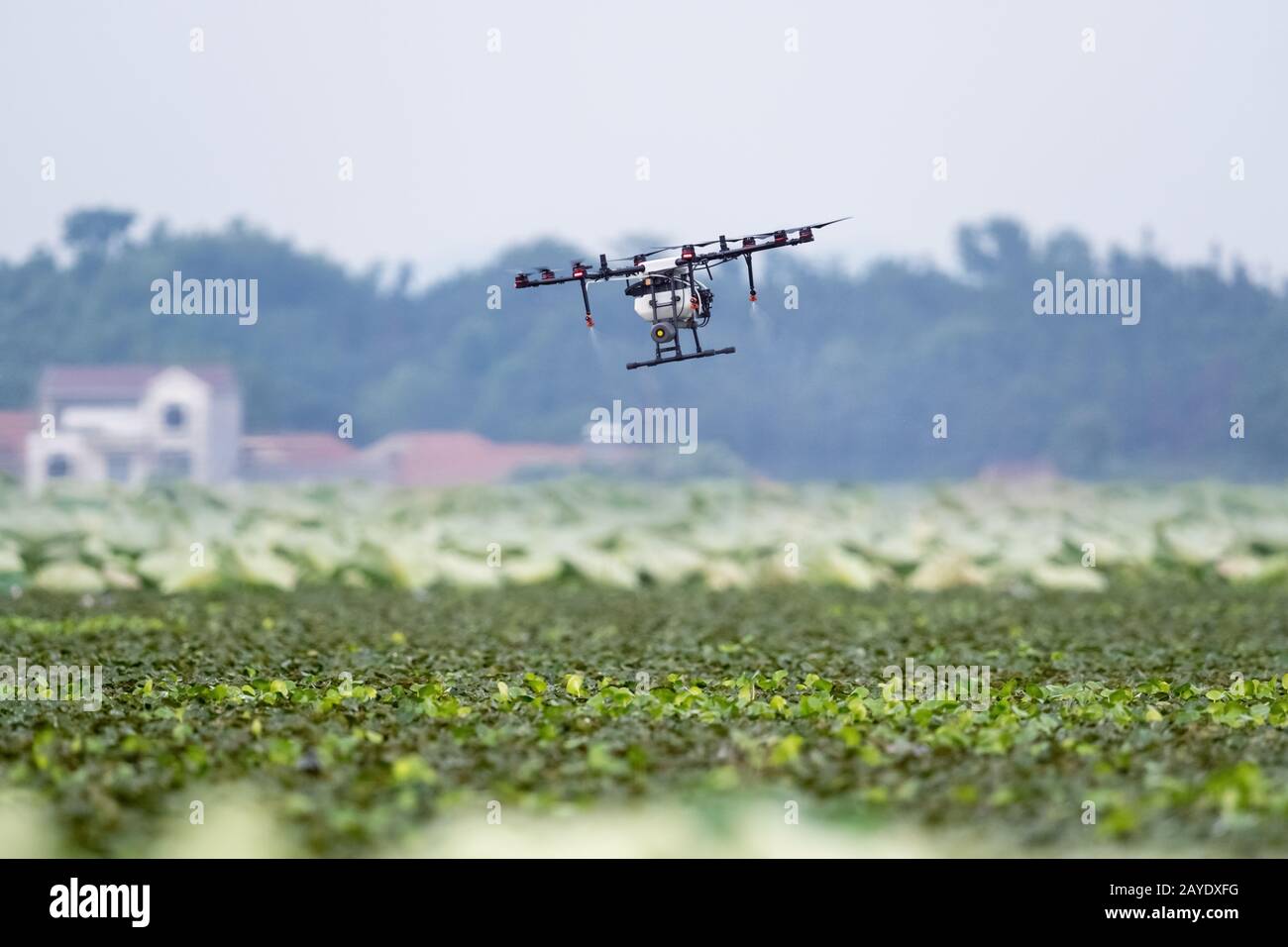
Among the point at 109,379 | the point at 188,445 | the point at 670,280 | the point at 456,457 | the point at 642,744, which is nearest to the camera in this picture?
the point at 642,744

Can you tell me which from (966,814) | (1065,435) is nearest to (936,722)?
(966,814)

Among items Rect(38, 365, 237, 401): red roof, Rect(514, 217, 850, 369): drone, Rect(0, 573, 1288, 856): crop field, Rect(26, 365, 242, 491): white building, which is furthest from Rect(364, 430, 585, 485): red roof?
Rect(514, 217, 850, 369): drone

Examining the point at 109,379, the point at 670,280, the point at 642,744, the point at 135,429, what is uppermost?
the point at 109,379

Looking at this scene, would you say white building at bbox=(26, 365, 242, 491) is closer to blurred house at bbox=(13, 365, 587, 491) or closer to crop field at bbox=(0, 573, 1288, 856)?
blurred house at bbox=(13, 365, 587, 491)

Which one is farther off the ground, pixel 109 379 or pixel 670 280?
pixel 109 379

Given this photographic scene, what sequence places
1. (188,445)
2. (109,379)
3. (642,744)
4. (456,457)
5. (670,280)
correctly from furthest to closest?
(109,379) → (456,457) → (188,445) → (670,280) → (642,744)

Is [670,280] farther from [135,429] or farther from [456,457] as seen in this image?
[456,457]

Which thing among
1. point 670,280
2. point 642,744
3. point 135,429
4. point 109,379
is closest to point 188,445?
point 135,429
